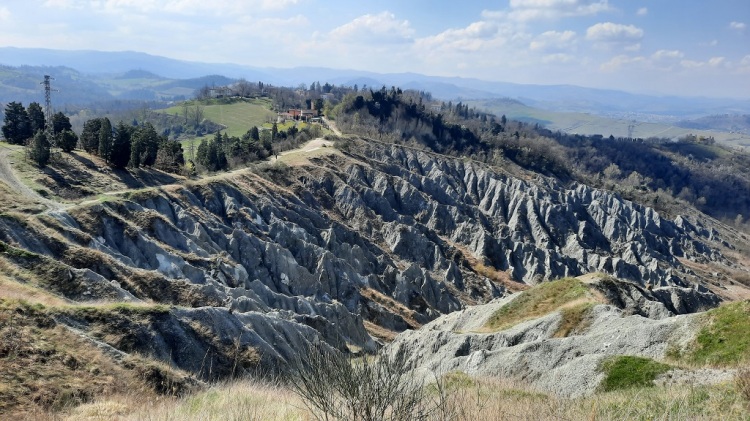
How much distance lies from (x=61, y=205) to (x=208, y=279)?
1290 cm

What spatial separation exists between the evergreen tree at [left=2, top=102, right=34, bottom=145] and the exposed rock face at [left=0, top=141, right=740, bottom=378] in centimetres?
2204

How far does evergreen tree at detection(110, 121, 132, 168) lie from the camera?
50.2m

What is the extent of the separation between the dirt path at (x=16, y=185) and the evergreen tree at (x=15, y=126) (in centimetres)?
1019

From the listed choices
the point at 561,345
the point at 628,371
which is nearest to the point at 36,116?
the point at 561,345

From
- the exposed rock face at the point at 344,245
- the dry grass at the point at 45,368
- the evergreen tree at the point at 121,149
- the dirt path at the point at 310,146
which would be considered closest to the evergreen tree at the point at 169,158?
the evergreen tree at the point at 121,149

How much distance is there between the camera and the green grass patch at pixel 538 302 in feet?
105

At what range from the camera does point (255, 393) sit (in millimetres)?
12352

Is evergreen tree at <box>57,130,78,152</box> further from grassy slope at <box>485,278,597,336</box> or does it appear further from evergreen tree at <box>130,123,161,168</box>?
grassy slope at <box>485,278,597,336</box>

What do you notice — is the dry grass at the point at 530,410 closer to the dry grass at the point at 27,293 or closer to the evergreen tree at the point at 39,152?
the dry grass at the point at 27,293

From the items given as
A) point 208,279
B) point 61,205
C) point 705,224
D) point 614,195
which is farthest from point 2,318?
point 705,224

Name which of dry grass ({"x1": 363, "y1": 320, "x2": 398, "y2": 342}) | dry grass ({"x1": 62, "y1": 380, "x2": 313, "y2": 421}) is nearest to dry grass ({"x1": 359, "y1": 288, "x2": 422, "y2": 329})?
dry grass ({"x1": 363, "y1": 320, "x2": 398, "y2": 342})

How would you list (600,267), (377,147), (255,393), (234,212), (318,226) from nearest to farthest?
(255,393) < (234,212) < (318,226) < (600,267) < (377,147)

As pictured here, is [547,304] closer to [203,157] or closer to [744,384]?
[744,384]

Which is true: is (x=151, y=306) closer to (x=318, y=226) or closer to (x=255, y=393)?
(x=255, y=393)
